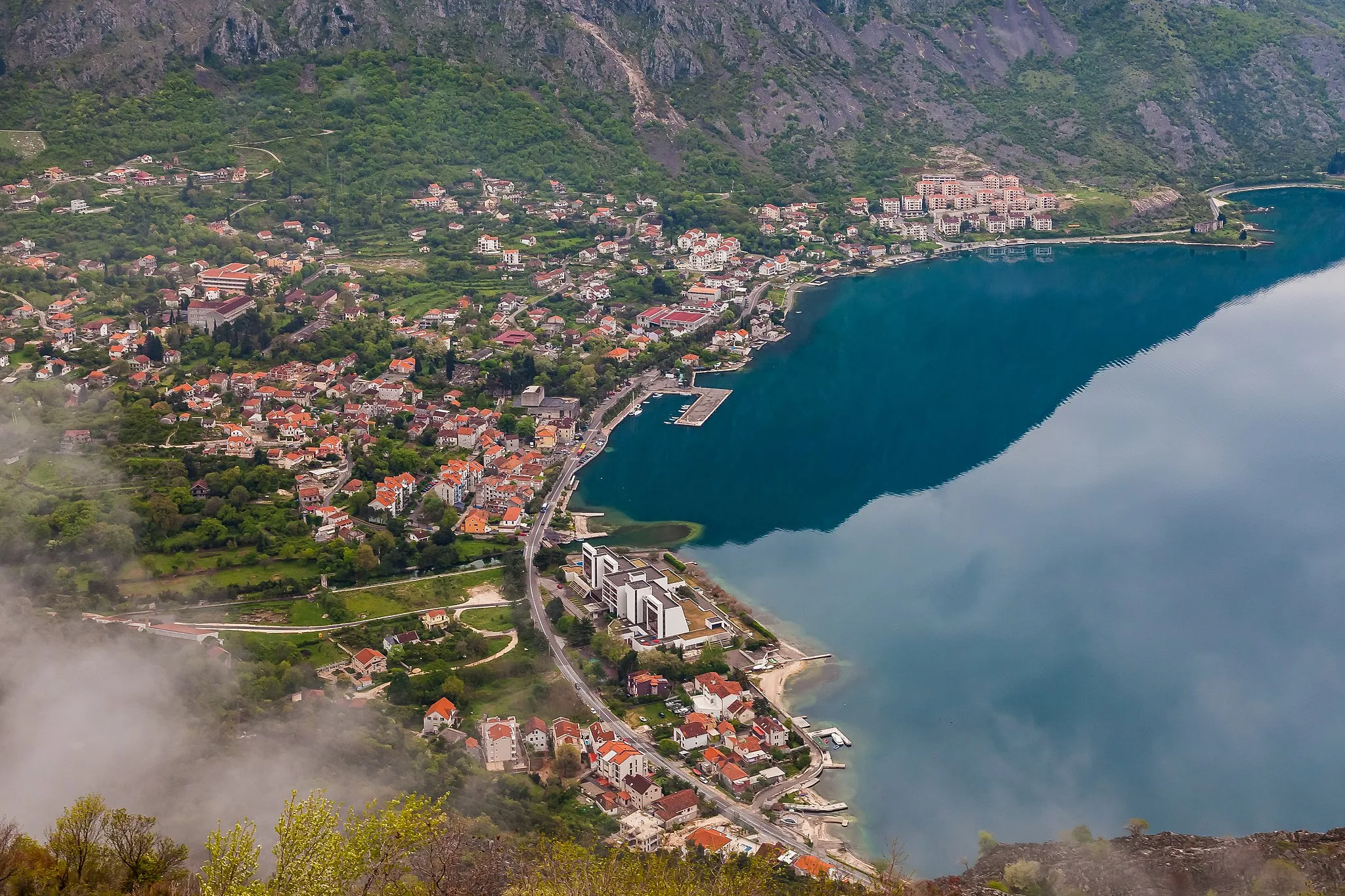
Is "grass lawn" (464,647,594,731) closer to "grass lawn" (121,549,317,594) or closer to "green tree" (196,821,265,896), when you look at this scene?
"grass lawn" (121,549,317,594)

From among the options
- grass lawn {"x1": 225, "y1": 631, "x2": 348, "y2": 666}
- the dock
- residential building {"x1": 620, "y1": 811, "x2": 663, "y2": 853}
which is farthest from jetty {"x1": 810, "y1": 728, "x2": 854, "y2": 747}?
the dock

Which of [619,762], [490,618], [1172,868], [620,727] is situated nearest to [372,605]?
[490,618]

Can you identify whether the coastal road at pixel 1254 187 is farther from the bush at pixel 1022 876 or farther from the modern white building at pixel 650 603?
the bush at pixel 1022 876

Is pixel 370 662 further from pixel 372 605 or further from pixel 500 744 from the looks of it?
pixel 500 744

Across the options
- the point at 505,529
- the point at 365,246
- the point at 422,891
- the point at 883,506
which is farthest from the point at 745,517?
the point at 365,246

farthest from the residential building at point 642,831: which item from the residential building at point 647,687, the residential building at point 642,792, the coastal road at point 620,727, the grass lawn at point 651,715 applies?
the residential building at point 647,687
